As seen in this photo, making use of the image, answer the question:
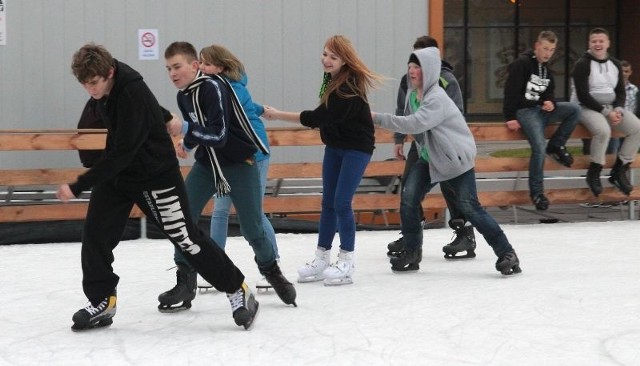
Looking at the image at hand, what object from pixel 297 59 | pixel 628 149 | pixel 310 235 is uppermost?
pixel 297 59

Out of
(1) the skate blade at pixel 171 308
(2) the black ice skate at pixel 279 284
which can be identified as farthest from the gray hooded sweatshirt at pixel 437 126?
(1) the skate blade at pixel 171 308

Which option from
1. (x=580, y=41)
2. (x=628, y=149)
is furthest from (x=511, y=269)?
(x=580, y=41)

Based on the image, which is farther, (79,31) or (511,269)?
(79,31)

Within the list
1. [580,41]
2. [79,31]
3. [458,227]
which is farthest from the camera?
[580,41]

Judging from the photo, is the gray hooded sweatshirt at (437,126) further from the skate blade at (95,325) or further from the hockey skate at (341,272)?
the skate blade at (95,325)

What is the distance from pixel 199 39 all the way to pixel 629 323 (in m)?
7.04

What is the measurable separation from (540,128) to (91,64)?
590 cm

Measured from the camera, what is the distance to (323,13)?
1275 centimetres

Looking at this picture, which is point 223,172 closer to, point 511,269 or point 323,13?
point 511,269

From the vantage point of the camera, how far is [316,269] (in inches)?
316

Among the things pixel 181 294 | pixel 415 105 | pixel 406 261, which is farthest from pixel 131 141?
pixel 406 261

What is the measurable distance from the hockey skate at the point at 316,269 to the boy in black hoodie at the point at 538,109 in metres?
3.49

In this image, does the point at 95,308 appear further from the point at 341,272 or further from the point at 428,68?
the point at 428,68

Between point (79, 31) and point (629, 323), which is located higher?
point (79, 31)
